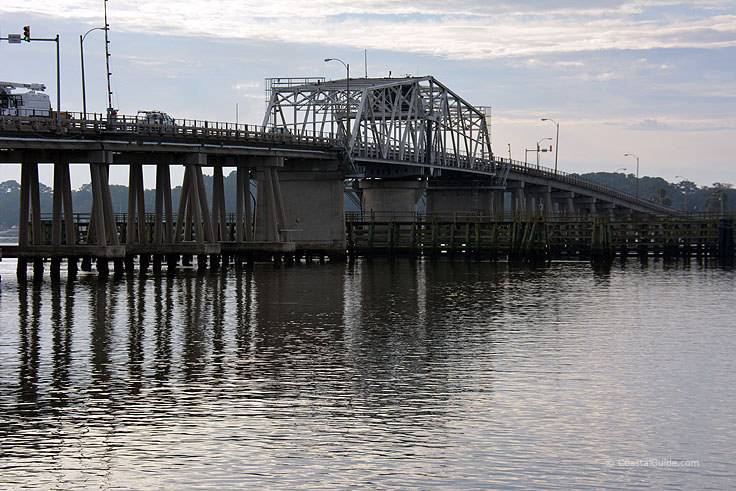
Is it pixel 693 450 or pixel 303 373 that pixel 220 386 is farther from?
pixel 693 450

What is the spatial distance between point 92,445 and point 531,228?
254 feet

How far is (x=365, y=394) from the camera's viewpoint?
86.9 ft

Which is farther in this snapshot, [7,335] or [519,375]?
[7,335]

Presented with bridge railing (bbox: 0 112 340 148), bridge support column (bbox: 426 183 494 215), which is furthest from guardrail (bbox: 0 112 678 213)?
bridge support column (bbox: 426 183 494 215)

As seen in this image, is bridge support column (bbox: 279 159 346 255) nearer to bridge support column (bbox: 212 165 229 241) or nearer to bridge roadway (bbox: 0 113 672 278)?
bridge roadway (bbox: 0 113 672 278)

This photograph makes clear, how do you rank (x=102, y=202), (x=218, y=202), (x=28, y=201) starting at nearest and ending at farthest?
(x=102, y=202) → (x=28, y=201) → (x=218, y=202)

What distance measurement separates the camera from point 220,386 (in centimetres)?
2756

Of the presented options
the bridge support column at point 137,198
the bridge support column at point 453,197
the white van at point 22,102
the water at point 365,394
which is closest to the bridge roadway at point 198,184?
the bridge support column at point 137,198

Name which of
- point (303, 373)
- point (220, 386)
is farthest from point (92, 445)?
point (303, 373)

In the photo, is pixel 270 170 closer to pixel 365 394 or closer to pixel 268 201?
pixel 268 201

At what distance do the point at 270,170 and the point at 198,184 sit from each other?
34.8 feet

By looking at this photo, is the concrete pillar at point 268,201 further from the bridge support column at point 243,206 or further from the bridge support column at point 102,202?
the bridge support column at point 102,202

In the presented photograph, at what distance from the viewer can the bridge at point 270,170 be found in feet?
212

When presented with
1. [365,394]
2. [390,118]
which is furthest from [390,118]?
[365,394]
